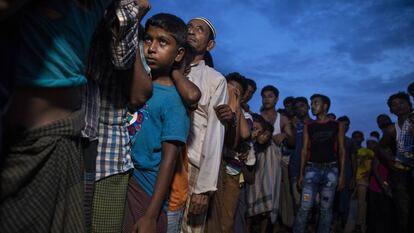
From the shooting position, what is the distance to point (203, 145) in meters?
2.29

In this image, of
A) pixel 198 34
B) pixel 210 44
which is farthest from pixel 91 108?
pixel 210 44

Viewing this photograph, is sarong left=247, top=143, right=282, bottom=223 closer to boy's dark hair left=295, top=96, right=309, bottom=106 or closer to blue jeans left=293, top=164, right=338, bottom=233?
blue jeans left=293, top=164, right=338, bottom=233

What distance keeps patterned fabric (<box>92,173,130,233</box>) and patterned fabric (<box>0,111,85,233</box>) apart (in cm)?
28

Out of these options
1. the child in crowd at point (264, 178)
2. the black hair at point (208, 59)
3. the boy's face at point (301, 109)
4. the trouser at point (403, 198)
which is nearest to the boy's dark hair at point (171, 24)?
the black hair at point (208, 59)

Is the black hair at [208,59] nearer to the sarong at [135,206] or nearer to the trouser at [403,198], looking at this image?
the sarong at [135,206]

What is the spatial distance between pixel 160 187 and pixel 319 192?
441 centimetres

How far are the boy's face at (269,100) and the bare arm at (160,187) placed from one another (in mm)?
4672

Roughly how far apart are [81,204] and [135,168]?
570 mm

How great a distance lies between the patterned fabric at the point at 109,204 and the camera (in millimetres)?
1351

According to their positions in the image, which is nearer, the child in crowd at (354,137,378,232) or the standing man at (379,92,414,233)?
the standing man at (379,92,414,233)

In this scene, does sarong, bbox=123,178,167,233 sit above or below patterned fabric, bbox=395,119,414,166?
below

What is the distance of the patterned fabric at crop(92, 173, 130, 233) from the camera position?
135 centimetres

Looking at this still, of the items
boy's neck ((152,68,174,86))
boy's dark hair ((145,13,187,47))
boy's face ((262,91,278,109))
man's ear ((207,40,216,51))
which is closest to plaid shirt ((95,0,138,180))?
boy's neck ((152,68,174,86))

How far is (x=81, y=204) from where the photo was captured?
1080 mm
